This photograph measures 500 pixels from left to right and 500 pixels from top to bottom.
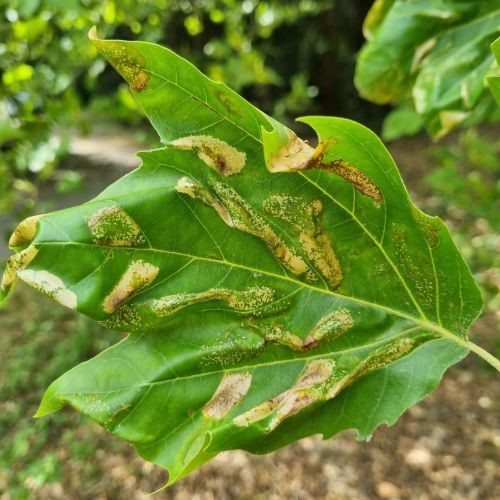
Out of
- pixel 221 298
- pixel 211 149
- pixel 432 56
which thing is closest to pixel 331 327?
pixel 221 298

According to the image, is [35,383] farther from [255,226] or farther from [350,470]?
[255,226]

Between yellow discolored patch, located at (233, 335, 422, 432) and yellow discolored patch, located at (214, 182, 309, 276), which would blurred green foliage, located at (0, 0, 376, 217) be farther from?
yellow discolored patch, located at (233, 335, 422, 432)

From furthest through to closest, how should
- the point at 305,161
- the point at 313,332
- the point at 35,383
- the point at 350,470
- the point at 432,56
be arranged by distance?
1. the point at 35,383
2. the point at 350,470
3. the point at 432,56
4. the point at 313,332
5. the point at 305,161

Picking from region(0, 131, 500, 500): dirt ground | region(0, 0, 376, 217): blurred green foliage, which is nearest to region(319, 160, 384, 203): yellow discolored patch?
region(0, 0, 376, 217): blurred green foliage

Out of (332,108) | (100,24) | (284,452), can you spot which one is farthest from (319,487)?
(332,108)

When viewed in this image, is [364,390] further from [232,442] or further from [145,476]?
[145,476]

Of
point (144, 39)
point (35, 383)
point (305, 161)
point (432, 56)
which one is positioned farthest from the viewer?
point (144, 39)

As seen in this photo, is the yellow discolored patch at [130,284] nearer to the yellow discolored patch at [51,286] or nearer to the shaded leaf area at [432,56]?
the yellow discolored patch at [51,286]
